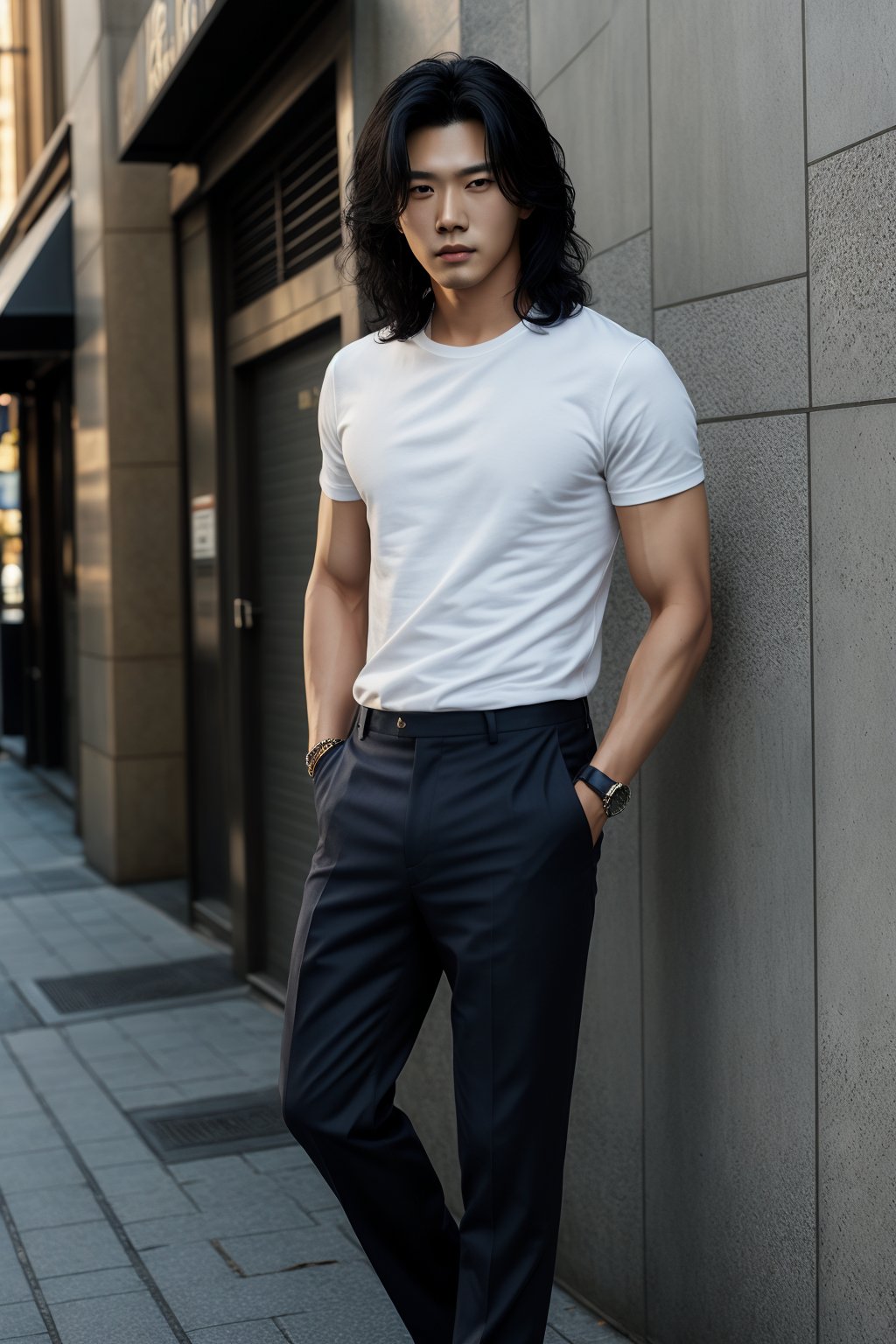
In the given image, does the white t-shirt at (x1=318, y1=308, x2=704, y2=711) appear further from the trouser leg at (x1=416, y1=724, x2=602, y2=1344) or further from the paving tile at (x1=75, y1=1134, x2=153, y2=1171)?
the paving tile at (x1=75, y1=1134, x2=153, y2=1171)

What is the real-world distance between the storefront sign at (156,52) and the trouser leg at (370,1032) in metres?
3.40

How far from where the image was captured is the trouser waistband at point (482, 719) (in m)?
2.34

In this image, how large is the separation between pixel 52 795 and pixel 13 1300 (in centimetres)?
941

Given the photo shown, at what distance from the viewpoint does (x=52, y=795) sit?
12.6m

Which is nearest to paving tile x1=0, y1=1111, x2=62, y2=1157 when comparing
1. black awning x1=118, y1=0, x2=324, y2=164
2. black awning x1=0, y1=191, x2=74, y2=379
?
black awning x1=118, y1=0, x2=324, y2=164

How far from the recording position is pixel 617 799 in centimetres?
231

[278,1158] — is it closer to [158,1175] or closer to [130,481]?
[158,1175]

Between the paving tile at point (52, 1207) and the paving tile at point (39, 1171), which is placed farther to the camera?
the paving tile at point (39, 1171)

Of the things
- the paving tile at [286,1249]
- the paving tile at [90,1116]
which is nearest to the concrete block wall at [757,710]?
the paving tile at [286,1249]

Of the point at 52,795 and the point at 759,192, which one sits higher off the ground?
the point at 759,192

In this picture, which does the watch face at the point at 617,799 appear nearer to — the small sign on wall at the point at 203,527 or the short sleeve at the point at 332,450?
the short sleeve at the point at 332,450

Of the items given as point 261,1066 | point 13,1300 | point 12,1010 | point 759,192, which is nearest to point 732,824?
point 759,192

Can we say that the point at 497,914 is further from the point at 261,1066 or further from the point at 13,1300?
the point at 261,1066

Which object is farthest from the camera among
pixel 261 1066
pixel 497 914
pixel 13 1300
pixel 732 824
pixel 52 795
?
pixel 52 795
